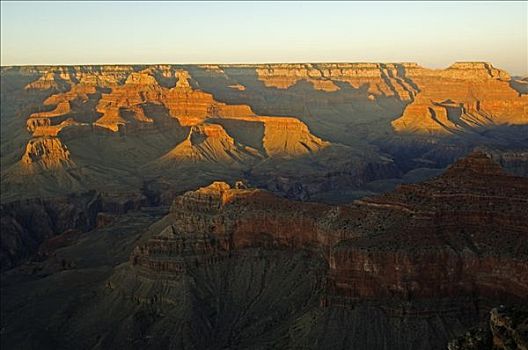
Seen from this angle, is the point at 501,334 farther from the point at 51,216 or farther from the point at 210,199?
the point at 51,216

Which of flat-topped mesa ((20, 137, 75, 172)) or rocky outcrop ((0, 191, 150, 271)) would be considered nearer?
rocky outcrop ((0, 191, 150, 271))

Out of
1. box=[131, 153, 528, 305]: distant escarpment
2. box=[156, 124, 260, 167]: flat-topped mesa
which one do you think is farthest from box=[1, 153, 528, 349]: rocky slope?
box=[156, 124, 260, 167]: flat-topped mesa

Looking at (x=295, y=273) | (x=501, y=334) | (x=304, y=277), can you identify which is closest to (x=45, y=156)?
(x=295, y=273)

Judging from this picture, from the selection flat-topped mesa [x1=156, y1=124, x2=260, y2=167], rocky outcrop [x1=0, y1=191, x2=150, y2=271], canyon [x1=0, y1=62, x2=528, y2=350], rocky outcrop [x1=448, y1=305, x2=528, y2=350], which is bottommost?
rocky outcrop [x1=0, y1=191, x2=150, y2=271]

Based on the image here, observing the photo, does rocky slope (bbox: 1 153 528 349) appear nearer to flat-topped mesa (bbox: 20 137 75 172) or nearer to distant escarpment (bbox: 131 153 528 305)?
distant escarpment (bbox: 131 153 528 305)

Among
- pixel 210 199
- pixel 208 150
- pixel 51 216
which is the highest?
pixel 210 199

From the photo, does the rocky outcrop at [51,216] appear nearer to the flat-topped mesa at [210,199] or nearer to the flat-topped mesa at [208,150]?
the flat-topped mesa at [208,150]

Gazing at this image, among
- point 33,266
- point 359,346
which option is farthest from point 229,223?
point 33,266

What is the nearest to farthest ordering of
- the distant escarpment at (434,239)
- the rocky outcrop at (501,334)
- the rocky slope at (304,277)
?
1. the rocky outcrop at (501,334)
2. the distant escarpment at (434,239)
3. the rocky slope at (304,277)

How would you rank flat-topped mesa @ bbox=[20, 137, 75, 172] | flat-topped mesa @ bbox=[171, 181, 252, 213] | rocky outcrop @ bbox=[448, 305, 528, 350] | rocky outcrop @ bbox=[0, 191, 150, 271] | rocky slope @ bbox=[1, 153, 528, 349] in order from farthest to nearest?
1. flat-topped mesa @ bbox=[20, 137, 75, 172]
2. rocky outcrop @ bbox=[0, 191, 150, 271]
3. flat-topped mesa @ bbox=[171, 181, 252, 213]
4. rocky slope @ bbox=[1, 153, 528, 349]
5. rocky outcrop @ bbox=[448, 305, 528, 350]

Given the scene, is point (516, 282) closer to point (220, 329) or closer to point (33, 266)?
point (220, 329)

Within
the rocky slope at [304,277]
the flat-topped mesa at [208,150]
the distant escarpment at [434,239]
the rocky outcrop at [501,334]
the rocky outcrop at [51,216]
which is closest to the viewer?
the rocky outcrop at [501,334]

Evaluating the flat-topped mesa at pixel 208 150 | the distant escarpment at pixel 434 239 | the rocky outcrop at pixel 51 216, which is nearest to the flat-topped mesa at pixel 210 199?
the distant escarpment at pixel 434 239
